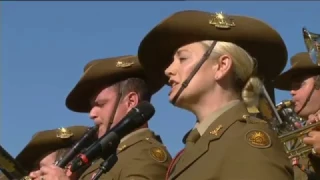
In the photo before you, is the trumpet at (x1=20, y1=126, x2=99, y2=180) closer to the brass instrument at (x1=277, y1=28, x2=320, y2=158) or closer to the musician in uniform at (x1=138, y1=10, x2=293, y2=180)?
the musician in uniform at (x1=138, y1=10, x2=293, y2=180)

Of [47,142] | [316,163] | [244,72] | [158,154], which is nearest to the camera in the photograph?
[244,72]

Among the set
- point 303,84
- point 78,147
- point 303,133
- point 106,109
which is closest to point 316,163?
point 303,133

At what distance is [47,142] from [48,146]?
6 cm

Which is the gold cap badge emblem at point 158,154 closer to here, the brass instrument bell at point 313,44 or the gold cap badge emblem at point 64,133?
the brass instrument bell at point 313,44

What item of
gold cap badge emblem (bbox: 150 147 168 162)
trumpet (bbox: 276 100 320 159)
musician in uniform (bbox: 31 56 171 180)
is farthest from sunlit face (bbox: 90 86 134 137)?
trumpet (bbox: 276 100 320 159)

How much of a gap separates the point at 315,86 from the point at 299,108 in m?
0.36

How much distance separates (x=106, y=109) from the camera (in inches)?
273

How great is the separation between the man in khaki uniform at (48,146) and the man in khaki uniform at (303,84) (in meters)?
2.72

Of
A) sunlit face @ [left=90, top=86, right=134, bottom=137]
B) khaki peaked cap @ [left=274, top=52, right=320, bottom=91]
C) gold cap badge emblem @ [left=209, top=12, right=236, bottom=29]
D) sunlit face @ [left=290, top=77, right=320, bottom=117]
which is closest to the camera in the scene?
gold cap badge emblem @ [left=209, top=12, right=236, bottom=29]

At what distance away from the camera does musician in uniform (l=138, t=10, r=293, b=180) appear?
4.36 metres

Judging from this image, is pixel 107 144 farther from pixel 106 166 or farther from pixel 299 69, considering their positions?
pixel 299 69

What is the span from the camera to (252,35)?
537 centimetres

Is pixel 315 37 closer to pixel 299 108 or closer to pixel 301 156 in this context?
pixel 301 156

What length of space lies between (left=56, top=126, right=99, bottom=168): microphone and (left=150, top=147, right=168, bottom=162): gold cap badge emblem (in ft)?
1.89
